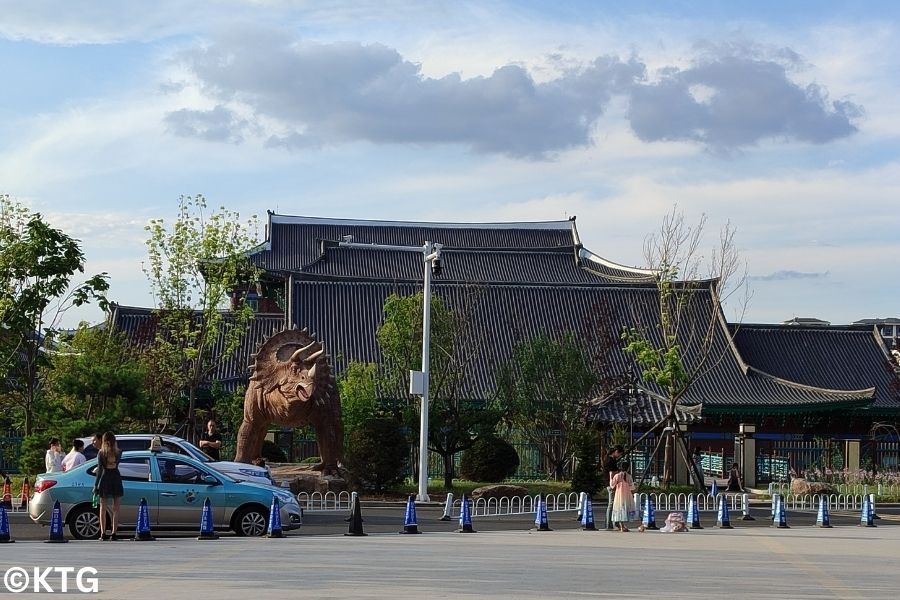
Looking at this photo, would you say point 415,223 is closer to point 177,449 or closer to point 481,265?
point 481,265

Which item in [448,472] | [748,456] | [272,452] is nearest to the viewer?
[448,472]

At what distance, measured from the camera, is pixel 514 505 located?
2912 cm

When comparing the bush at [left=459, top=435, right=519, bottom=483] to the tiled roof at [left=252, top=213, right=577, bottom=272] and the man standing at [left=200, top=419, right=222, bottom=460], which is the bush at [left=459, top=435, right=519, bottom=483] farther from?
the tiled roof at [left=252, top=213, right=577, bottom=272]

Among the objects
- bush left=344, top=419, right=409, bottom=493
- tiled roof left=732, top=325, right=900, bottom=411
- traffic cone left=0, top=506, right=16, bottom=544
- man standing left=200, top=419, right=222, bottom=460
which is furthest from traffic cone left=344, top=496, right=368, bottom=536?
Result: tiled roof left=732, top=325, right=900, bottom=411

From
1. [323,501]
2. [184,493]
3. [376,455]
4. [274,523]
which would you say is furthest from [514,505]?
[184,493]

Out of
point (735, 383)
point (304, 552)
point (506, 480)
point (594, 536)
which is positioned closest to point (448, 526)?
point (594, 536)

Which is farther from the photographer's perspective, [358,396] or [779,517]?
[358,396]

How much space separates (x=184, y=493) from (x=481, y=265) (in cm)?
4235

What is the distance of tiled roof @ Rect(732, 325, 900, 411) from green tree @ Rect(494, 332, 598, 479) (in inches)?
→ 610

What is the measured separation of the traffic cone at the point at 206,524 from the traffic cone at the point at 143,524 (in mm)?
744

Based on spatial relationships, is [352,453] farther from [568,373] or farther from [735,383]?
[735,383]

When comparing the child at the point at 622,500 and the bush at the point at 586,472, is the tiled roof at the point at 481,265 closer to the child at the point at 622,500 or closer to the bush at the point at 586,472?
the bush at the point at 586,472

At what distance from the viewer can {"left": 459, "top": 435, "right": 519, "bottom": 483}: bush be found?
1363 inches

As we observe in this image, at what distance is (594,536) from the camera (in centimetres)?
2162
